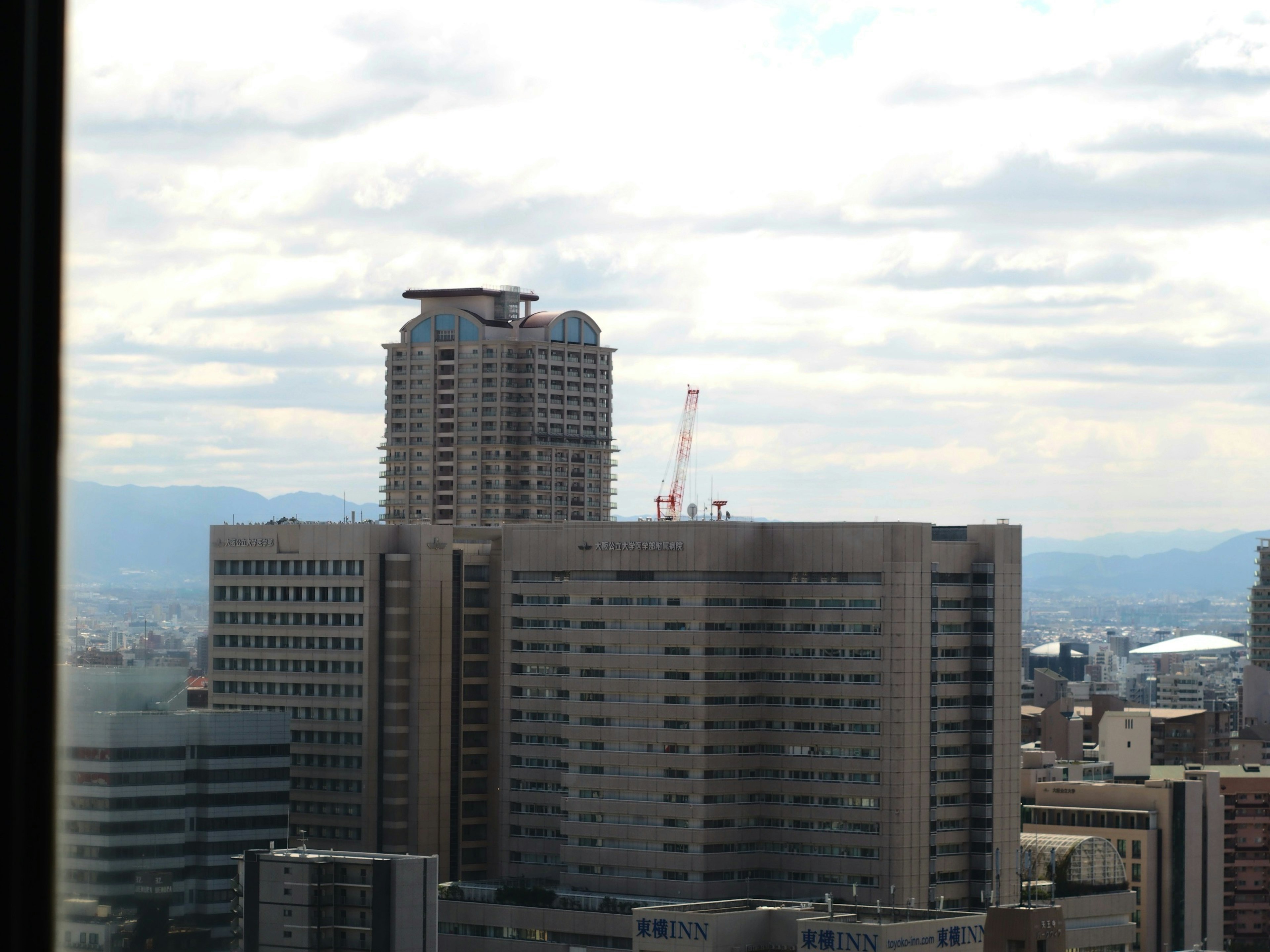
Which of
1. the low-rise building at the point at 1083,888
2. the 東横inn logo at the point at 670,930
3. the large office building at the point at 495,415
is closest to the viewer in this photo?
the 東横inn logo at the point at 670,930

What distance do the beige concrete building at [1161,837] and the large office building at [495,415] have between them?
4214cm

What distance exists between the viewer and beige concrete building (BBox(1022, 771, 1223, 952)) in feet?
257

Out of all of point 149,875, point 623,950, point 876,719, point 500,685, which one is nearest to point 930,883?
point 876,719

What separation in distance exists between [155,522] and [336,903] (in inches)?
461

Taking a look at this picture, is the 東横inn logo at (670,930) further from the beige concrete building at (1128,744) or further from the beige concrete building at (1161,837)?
the beige concrete building at (1128,744)

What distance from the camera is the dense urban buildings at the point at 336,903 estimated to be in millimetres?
53219

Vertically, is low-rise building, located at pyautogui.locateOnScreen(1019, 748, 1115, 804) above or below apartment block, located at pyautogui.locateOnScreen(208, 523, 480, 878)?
below

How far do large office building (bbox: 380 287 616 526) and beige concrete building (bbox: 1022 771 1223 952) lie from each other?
42139mm

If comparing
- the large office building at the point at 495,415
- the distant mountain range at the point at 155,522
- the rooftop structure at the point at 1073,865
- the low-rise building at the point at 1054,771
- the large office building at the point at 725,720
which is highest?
the large office building at the point at 495,415

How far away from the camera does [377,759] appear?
72.9 metres

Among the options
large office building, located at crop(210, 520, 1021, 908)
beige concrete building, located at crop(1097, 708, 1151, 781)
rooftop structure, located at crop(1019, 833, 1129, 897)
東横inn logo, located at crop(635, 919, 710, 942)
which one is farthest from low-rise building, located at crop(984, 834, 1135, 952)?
beige concrete building, located at crop(1097, 708, 1151, 781)

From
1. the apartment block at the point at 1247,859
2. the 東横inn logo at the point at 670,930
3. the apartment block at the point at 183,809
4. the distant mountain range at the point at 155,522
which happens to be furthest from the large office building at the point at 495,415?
the 東横inn logo at the point at 670,930

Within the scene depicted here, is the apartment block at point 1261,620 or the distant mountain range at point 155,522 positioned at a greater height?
the distant mountain range at point 155,522

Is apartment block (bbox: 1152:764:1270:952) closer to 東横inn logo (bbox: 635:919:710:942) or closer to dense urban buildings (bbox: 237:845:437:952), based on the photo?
東横inn logo (bbox: 635:919:710:942)
